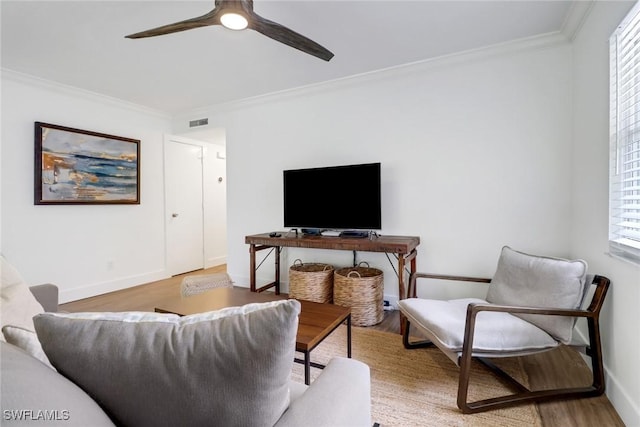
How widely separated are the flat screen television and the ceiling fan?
124 centimetres

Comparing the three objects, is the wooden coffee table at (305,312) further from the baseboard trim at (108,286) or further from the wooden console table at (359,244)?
the baseboard trim at (108,286)

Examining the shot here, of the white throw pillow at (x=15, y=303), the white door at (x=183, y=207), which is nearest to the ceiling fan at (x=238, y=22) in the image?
the white throw pillow at (x=15, y=303)

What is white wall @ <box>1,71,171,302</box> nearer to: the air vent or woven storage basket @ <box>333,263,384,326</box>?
the air vent

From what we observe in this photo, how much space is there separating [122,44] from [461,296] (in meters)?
3.63

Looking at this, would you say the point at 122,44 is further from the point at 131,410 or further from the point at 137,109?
the point at 131,410

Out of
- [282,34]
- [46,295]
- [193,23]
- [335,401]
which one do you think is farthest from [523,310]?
[46,295]

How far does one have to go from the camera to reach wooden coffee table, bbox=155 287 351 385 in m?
1.45

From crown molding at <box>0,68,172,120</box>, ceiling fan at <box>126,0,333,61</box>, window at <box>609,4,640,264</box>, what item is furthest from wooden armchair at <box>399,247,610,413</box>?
crown molding at <box>0,68,172,120</box>

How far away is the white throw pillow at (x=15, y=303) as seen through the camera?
96 cm

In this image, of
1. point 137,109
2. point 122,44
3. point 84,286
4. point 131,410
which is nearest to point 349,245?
point 131,410

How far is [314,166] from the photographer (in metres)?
3.41

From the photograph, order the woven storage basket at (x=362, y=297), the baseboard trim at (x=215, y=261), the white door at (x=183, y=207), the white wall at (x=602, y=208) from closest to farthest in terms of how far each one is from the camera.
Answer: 1. the white wall at (x=602, y=208)
2. the woven storage basket at (x=362, y=297)
3. the white door at (x=183, y=207)
4. the baseboard trim at (x=215, y=261)

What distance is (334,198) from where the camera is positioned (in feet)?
9.88

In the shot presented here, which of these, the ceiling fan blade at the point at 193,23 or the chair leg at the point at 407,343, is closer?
the ceiling fan blade at the point at 193,23
